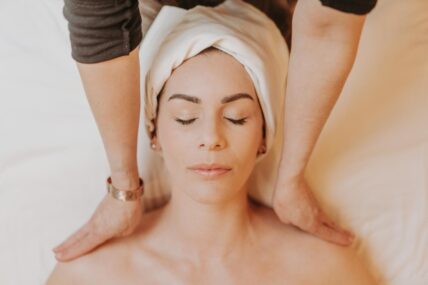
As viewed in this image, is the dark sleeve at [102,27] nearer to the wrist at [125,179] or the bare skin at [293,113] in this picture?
the bare skin at [293,113]

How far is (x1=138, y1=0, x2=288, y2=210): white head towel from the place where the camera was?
1.44 m

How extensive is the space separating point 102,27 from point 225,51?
0.29 meters

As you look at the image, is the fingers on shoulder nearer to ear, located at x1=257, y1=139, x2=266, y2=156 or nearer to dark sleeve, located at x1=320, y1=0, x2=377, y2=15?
ear, located at x1=257, y1=139, x2=266, y2=156

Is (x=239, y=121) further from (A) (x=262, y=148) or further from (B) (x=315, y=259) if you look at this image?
(B) (x=315, y=259)

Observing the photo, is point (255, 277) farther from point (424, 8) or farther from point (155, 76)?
point (424, 8)

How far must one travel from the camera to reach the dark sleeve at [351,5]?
1.25 meters

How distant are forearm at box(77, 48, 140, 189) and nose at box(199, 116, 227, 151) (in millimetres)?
148

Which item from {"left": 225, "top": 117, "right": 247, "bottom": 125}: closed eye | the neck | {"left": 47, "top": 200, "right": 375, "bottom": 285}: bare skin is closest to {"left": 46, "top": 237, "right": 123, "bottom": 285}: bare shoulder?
{"left": 47, "top": 200, "right": 375, "bottom": 285}: bare skin

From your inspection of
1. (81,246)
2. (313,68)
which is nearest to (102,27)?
(313,68)

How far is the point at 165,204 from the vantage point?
5.61 feet

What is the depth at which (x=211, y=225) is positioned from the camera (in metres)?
1.55

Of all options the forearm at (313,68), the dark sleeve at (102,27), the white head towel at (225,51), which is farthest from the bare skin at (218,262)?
the dark sleeve at (102,27)

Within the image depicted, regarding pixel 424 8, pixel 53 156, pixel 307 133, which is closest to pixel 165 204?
pixel 53 156

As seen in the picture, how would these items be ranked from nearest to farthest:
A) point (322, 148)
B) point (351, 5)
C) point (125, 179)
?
point (351, 5) < point (125, 179) < point (322, 148)
